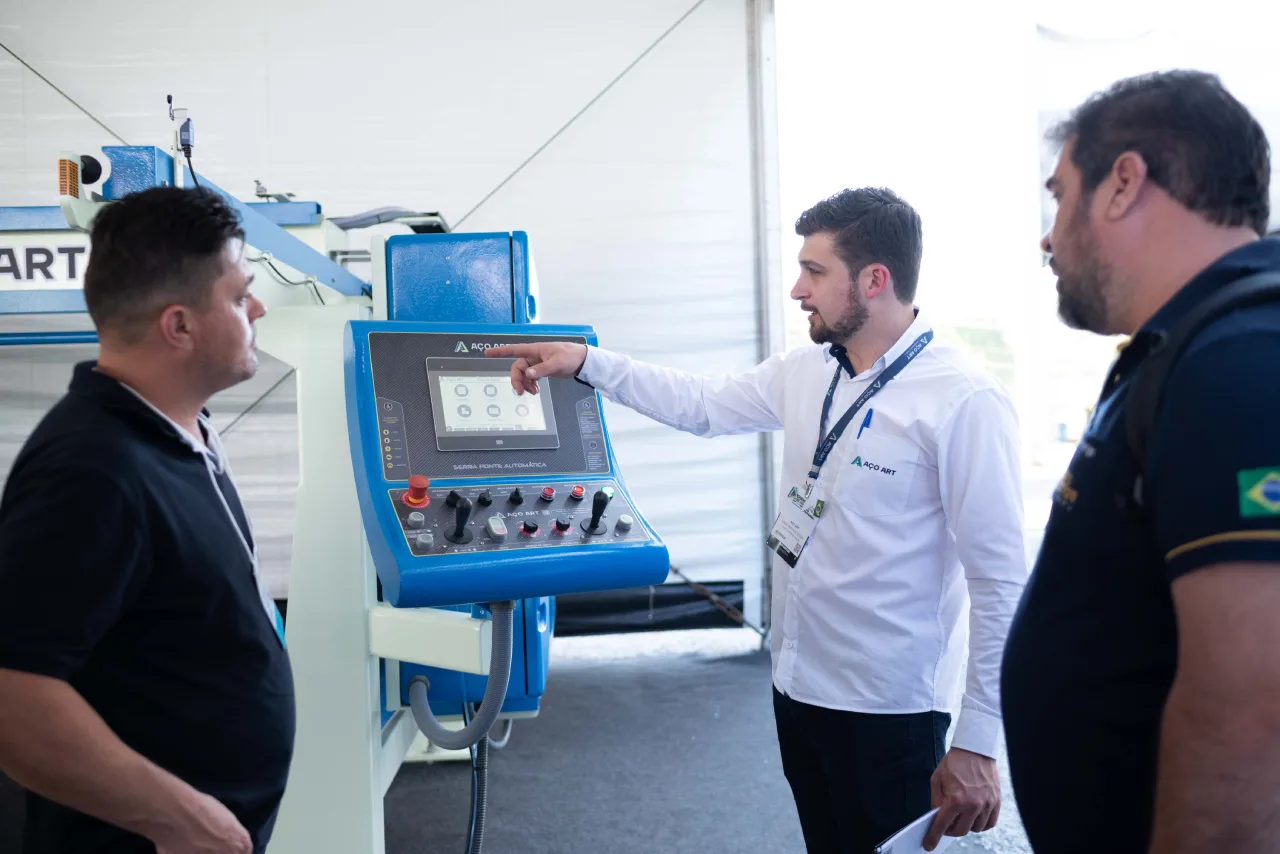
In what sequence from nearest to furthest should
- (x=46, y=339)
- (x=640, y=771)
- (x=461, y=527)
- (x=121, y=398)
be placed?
1. (x=121, y=398)
2. (x=461, y=527)
3. (x=46, y=339)
4. (x=640, y=771)

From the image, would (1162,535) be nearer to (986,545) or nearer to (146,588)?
(986,545)

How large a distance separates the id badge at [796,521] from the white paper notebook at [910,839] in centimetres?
49

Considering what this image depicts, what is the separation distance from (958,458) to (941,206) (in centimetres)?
286

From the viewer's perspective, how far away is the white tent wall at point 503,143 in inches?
146

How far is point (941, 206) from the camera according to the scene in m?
4.00

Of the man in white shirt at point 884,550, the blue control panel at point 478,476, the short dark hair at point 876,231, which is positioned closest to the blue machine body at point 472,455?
the blue control panel at point 478,476

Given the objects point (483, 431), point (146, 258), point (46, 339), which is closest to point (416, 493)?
point (483, 431)

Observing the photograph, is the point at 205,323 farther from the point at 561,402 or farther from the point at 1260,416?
the point at 1260,416

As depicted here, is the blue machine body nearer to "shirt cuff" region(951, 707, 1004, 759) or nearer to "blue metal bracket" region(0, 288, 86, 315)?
"shirt cuff" region(951, 707, 1004, 759)

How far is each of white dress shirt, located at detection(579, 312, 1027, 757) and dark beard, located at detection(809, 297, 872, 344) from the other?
0.25ft

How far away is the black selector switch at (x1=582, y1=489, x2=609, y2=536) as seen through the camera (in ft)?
5.06

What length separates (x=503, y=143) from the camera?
3.88 m

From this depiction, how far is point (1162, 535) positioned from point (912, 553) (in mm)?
799

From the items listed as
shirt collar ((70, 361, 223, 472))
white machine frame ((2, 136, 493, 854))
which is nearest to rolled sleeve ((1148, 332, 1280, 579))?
shirt collar ((70, 361, 223, 472))
